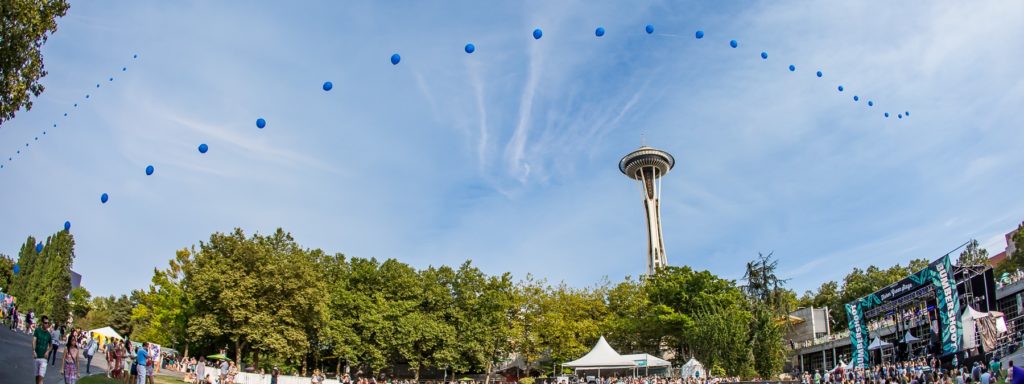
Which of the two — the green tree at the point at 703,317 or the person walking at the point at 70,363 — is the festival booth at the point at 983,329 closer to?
the green tree at the point at 703,317

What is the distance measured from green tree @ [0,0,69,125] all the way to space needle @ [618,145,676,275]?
71.2 meters

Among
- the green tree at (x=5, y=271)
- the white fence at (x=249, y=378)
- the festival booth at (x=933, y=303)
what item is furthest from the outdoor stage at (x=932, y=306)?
the green tree at (x=5, y=271)

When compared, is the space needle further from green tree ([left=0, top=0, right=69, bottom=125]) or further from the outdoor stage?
green tree ([left=0, top=0, right=69, bottom=125])

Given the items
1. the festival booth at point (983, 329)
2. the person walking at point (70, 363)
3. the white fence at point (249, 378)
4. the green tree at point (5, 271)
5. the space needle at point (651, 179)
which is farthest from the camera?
the space needle at point (651, 179)

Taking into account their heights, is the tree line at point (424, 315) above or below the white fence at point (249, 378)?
above

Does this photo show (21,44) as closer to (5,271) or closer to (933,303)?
(933,303)

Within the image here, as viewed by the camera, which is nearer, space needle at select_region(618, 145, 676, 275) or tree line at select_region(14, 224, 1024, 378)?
tree line at select_region(14, 224, 1024, 378)

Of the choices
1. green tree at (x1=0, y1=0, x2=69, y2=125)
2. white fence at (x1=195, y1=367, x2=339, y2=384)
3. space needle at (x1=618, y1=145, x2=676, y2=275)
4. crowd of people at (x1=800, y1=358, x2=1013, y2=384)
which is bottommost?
white fence at (x1=195, y1=367, x2=339, y2=384)

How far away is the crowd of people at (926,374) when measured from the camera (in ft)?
65.1

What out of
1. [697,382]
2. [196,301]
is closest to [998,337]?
[697,382]

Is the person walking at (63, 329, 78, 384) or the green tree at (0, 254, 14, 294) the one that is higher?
the green tree at (0, 254, 14, 294)

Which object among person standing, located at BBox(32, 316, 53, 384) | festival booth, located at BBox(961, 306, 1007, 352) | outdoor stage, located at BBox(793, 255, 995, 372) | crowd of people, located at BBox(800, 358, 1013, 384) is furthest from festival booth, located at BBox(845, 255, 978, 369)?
person standing, located at BBox(32, 316, 53, 384)

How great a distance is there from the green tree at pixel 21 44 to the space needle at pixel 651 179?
71.2 metres

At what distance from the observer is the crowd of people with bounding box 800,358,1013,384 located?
19.8 metres
